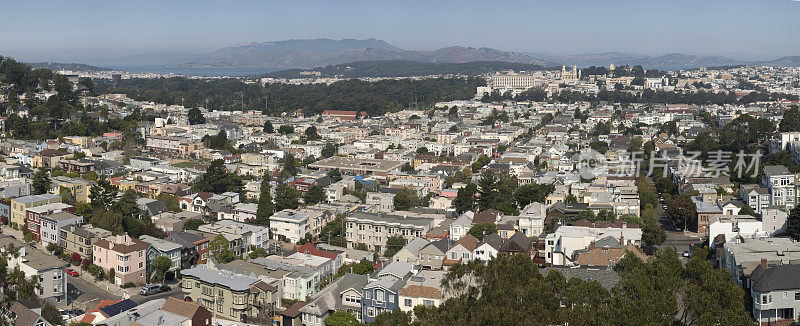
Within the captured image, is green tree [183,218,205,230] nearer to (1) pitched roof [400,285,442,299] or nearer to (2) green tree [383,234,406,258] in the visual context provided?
(2) green tree [383,234,406,258]

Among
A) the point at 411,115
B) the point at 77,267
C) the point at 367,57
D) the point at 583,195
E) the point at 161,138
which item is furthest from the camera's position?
the point at 367,57

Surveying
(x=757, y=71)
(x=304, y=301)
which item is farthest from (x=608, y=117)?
(x=757, y=71)

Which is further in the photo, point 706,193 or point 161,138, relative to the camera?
point 161,138

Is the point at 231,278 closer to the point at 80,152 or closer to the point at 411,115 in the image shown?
the point at 80,152

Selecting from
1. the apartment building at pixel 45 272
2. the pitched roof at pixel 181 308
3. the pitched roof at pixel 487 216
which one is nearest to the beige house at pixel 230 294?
the pitched roof at pixel 181 308

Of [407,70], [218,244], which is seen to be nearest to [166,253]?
[218,244]

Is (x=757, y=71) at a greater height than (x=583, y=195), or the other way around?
(x=757, y=71)
